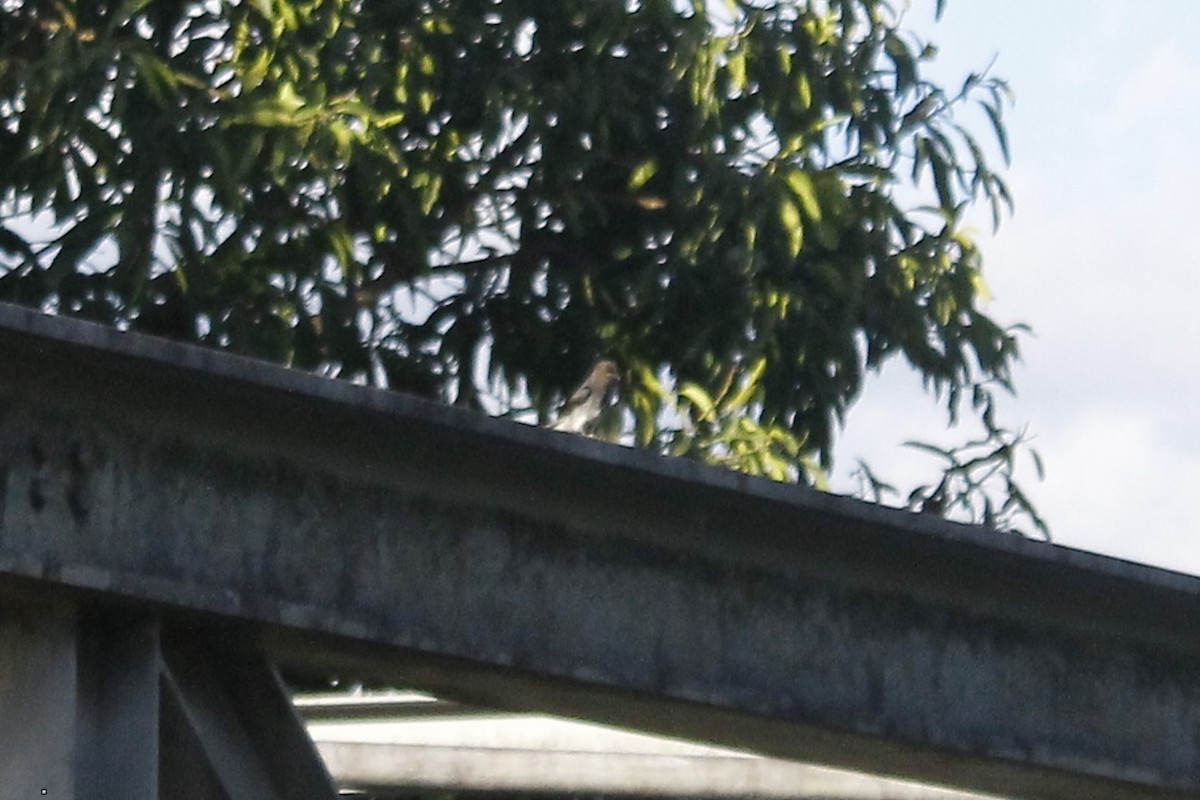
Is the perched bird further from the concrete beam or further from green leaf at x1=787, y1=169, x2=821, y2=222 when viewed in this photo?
the concrete beam

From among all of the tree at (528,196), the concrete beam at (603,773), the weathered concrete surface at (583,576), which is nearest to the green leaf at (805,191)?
the tree at (528,196)

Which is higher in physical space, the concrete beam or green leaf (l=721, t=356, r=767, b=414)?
green leaf (l=721, t=356, r=767, b=414)

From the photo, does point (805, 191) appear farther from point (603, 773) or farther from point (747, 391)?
point (603, 773)

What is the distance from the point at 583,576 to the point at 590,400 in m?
6.23

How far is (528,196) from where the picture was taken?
10.5 m

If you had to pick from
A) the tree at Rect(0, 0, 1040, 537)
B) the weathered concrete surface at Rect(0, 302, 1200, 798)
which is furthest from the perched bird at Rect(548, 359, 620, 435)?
the weathered concrete surface at Rect(0, 302, 1200, 798)

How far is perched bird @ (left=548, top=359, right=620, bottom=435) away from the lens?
9758mm

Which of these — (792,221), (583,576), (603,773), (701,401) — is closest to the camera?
(583,576)

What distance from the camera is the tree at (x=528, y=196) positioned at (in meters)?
8.75

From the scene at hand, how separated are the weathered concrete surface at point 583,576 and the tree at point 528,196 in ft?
15.6

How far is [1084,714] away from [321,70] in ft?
18.1

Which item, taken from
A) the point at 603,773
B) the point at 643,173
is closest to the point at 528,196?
the point at 643,173

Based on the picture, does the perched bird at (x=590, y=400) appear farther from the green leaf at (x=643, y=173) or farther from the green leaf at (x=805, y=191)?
the green leaf at (x=805, y=191)

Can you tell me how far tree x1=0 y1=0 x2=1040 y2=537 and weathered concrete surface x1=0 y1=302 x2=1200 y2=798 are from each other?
477cm
